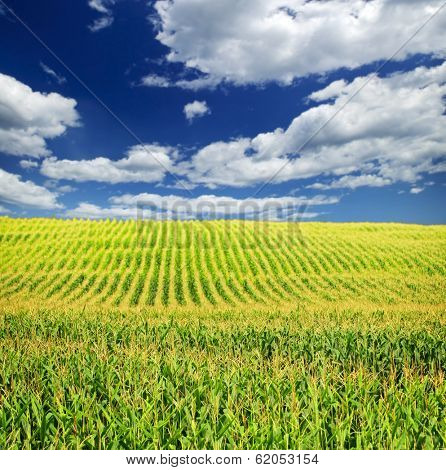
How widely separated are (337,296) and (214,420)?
81.4 feet

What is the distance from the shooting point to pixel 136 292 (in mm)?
27656

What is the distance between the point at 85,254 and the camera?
37.1m

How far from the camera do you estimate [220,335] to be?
1086 cm

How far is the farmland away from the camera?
185 inches

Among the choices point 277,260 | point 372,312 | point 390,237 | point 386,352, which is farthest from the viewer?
point 390,237

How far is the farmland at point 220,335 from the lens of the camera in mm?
4688

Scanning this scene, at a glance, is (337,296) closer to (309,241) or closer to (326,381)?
(309,241)

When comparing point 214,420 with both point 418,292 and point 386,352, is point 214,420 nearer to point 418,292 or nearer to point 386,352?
point 386,352

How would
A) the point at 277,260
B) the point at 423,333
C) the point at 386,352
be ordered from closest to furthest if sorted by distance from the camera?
the point at 386,352, the point at 423,333, the point at 277,260
